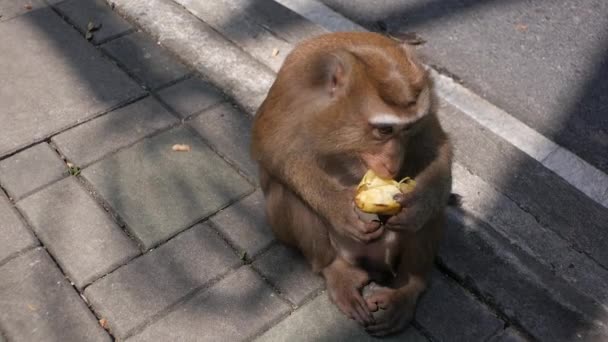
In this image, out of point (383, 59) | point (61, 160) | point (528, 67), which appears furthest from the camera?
point (528, 67)

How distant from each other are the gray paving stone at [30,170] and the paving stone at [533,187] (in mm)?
2005

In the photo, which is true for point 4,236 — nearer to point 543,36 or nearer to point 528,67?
point 528,67

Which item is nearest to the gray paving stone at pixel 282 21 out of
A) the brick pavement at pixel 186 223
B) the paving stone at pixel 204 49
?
the brick pavement at pixel 186 223

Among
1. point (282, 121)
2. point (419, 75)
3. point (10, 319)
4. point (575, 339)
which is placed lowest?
point (10, 319)

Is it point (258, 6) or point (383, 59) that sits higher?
point (383, 59)

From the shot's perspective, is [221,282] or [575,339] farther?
[221,282]

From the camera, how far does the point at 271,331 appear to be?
2.71m

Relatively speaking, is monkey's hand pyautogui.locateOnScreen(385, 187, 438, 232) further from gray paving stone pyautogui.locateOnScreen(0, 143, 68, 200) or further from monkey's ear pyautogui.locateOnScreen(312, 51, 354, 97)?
gray paving stone pyautogui.locateOnScreen(0, 143, 68, 200)

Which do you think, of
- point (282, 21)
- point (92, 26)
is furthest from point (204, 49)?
point (92, 26)

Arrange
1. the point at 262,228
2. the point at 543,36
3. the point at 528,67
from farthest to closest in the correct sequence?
the point at 543,36 → the point at 528,67 → the point at 262,228

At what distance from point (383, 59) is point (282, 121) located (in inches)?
19.5

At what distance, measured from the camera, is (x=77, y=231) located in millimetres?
3041

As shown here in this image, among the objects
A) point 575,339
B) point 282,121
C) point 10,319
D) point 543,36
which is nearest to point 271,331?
point 282,121

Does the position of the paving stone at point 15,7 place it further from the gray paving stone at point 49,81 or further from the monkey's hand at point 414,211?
the monkey's hand at point 414,211
